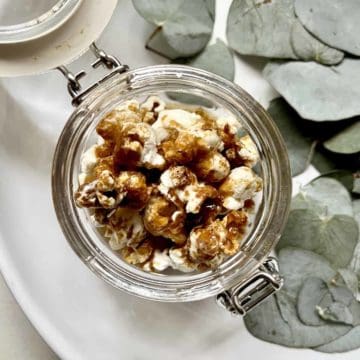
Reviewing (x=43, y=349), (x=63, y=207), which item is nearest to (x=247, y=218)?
(x=63, y=207)

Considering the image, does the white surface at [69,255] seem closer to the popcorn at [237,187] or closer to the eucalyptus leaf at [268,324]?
the eucalyptus leaf at [268,324]

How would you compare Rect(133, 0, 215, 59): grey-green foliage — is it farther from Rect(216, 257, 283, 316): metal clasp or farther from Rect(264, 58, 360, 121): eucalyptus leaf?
Rect(216, 257, 283, 316): metal clasp

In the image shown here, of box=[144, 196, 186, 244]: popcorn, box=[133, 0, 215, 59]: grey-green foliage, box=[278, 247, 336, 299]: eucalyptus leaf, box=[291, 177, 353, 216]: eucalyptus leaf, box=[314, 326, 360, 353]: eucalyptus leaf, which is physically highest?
box=[133, 0, 215, 59]: grey-green foliage

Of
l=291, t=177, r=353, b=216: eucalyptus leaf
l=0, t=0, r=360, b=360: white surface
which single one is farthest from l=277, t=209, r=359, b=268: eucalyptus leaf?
l=0, t=0, r=360, b=360: white surface

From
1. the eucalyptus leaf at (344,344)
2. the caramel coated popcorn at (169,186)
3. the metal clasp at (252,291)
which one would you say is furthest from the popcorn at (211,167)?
the eucalyptus leaf at (344,344)

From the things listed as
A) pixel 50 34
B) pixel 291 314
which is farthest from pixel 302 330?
pixel 50 34
